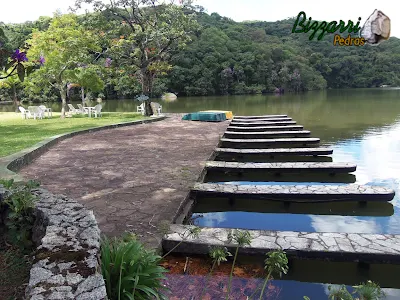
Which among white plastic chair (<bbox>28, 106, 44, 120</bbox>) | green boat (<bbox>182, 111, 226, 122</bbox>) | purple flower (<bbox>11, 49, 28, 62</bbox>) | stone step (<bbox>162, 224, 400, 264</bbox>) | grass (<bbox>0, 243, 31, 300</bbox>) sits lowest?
stone step (<bbox>162, 224, 400, 264</bbox>)

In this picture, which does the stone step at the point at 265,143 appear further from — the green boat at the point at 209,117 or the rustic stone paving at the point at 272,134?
the green boat at the point at 209,117

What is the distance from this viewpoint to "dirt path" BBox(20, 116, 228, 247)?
412 centimetres

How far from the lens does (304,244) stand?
11.5 feet

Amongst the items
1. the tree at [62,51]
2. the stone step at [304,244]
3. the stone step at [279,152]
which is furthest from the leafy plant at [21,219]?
the tree at [62,51]

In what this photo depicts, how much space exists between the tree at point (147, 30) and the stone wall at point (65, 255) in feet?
41.5

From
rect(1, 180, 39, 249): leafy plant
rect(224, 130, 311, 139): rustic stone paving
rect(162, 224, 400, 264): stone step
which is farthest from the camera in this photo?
rect(224, 130, 311, 139): rustic stone paving

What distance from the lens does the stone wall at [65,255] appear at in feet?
6.16

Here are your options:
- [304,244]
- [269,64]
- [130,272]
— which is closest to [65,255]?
[130,272]

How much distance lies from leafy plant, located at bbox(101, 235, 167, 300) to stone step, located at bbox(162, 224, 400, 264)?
0.97 meters

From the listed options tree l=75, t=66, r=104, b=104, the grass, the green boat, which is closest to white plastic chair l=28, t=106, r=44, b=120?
tree l=75, t=66, r=104, b=104

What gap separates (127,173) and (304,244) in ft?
11.3

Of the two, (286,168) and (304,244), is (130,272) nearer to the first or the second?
(304,244)

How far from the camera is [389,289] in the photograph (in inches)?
127

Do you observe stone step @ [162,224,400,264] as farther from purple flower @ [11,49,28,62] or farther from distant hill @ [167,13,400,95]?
distant hill @ [167,13,400,95]
